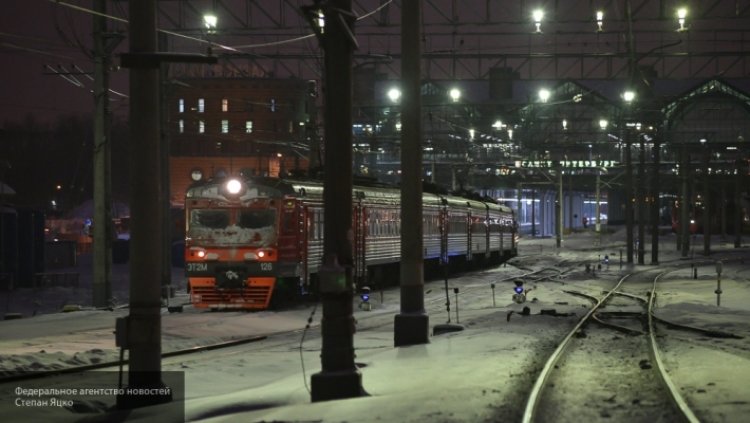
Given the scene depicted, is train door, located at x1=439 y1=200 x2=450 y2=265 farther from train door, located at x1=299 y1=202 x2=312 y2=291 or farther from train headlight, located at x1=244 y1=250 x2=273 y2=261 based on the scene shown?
train headlight, located at x1=244 y1=250 x2=273 y2=261

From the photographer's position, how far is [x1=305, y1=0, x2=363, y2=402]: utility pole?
1036cm

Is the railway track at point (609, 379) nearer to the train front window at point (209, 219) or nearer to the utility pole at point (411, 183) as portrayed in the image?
the utility pole at point (411, 183)

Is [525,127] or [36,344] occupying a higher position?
[525,127]

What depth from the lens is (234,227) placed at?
23891mm

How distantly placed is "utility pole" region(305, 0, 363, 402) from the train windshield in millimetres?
13093

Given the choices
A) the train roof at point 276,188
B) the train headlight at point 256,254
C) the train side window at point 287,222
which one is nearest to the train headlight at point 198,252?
the train headlight at point 256,254

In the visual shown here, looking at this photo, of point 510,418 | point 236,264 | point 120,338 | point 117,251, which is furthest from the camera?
point 117,251

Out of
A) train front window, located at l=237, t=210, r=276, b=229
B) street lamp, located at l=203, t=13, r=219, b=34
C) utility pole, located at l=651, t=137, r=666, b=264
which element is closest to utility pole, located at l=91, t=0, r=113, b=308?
street lamp, located at l=203, t=13, r=219, b=34

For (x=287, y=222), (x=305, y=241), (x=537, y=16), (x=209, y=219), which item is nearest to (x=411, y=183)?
(x=287, y=222)

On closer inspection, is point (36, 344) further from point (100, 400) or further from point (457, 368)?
point (457, 368)

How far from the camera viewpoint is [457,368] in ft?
41.9

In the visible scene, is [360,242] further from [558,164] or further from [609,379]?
[558,164]

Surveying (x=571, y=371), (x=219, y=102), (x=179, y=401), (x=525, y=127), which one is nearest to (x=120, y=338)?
(x=179, y=401)

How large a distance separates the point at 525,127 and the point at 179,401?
5161cm
